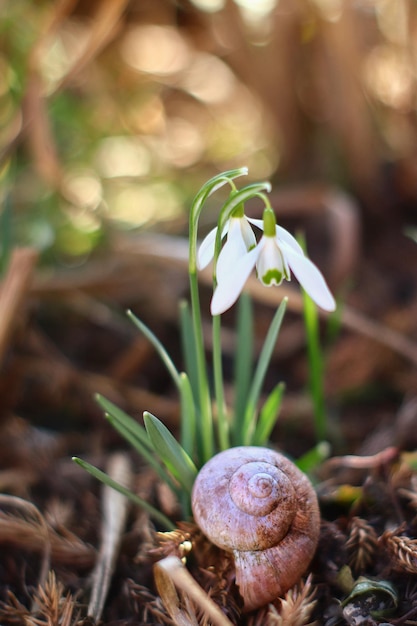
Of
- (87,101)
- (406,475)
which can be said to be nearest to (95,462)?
(406,475)

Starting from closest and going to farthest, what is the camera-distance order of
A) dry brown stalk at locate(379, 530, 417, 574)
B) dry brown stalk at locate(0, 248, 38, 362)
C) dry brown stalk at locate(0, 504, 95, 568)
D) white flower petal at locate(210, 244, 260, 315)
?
1. white flower petal at locate(210, 244, 260, 315)
2. dry brown stalk at locate(379, 530, 417, 574)
3. dry brown stalk at locate(0, 504, 95, 568)
4. dry brown stalk at locate(0, 248, 38, 362)

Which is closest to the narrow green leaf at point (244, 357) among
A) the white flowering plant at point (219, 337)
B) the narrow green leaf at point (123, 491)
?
the white flowering plant at point (219, 337)

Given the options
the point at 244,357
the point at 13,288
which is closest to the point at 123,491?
the point at 244,357

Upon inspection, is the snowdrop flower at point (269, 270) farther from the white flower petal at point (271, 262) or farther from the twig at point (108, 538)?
the twig at point (108, 538)

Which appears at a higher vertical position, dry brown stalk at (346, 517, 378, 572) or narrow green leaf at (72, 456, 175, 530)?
narrow green leaf at (72, 456, 175, 530)

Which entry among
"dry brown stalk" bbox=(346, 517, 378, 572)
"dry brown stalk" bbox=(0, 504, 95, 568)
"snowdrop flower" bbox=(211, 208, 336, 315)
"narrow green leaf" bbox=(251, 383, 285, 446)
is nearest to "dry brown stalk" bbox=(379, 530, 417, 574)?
"dry brown stalk" bbox=(346, 517, 378, 572)

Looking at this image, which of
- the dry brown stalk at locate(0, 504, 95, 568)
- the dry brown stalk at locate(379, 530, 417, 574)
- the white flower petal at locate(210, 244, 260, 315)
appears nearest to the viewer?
the white flower petal at locate(210, 244, 260, 315)

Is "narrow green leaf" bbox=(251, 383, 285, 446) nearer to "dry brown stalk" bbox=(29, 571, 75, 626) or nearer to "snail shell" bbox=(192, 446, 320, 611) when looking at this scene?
"snail shell" bbox=(192, 446, 320, 611)
